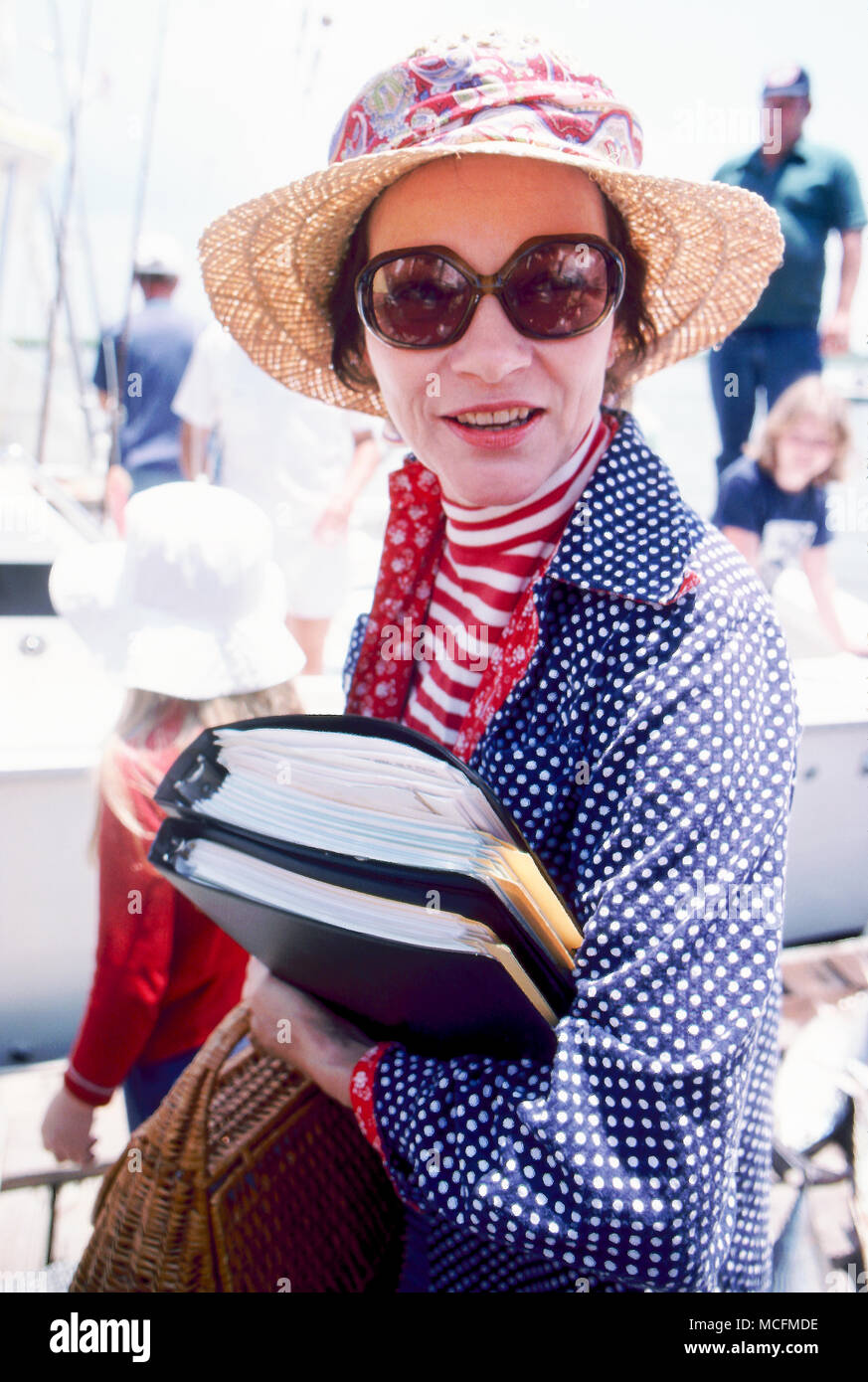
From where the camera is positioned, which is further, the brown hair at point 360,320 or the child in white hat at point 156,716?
the child in white hat at point 156,716

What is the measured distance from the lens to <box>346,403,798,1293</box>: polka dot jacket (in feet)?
2.14

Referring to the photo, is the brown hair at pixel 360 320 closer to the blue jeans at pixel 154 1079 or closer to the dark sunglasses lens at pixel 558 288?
the dark sunglasses lens at pixel 558 288

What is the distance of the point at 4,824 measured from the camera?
1.99 meters

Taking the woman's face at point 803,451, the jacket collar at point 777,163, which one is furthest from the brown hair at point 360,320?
the jacket collar at point 777,163

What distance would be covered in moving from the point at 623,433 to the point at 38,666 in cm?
260

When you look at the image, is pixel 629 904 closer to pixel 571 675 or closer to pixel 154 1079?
pixel 571 675

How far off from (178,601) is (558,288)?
88 centimetres

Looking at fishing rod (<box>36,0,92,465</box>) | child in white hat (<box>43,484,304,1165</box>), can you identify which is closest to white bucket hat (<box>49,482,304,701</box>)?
child in white hat (<box>43,484,304,1165</box>)

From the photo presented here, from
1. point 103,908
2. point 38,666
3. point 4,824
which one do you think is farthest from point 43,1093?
point 38,666

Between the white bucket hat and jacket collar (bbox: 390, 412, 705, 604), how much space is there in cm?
78

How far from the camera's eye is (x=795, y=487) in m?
3.31

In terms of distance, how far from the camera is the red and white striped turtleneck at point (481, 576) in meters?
0.99

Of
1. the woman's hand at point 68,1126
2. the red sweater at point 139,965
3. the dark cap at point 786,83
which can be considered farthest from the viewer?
the dark cap at point 786,83
